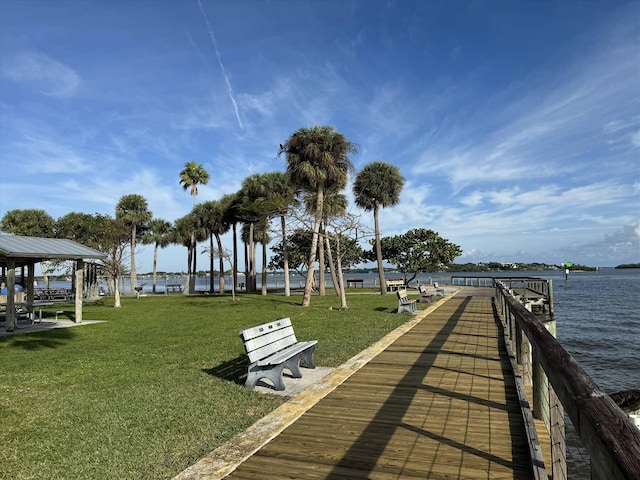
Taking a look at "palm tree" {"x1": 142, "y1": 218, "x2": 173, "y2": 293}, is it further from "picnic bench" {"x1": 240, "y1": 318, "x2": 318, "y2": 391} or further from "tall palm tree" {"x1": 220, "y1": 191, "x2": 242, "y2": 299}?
Answer: "picnic bench" {"x1": 240, "y1": 318, "x2": 318, "y2": 391}

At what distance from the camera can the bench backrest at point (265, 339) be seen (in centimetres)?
572

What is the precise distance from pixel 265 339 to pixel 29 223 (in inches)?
1526

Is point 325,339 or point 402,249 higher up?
point 402,249

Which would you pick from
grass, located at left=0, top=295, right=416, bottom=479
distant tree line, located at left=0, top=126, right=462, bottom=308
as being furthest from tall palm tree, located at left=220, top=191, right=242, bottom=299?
grass, located at left=0, top=295, right=416, bottom=479

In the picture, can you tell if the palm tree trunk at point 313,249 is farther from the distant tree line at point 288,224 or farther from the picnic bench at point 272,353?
the picnic bench at point 272,353

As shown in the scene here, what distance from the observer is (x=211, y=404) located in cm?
526

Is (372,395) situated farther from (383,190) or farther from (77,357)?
(383,190)

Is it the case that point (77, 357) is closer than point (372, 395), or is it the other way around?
point (372, 395)

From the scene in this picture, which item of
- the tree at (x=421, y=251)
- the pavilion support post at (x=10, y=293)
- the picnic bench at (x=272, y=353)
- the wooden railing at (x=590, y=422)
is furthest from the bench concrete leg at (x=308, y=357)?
the tree at (x=421, y=251)

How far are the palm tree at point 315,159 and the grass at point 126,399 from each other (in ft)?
28.4

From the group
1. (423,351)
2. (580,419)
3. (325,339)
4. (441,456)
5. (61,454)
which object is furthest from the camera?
(325,339)

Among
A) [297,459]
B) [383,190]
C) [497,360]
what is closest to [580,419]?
[297,459]

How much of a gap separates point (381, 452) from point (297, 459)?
735mm

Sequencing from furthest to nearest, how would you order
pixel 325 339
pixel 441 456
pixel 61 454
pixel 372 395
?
pixel 325 339
pixel 372 395
pixel 61 454
pixel 441 456
